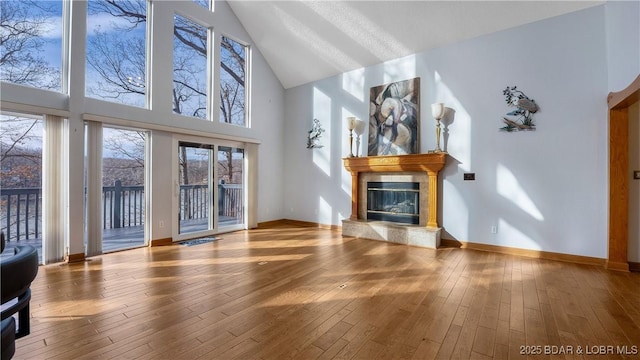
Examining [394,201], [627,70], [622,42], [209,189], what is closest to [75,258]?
[209,189]

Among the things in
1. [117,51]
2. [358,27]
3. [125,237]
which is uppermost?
[358,27]

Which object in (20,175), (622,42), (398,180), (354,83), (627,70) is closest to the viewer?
(627,70)

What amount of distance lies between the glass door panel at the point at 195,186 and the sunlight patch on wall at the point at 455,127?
177 inches

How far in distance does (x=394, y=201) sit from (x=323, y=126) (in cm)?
246

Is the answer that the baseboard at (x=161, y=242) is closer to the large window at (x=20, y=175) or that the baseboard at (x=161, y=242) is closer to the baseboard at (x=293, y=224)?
the large window at (x=20, y=175)

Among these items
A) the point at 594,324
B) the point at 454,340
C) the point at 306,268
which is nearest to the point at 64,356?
the point at 306,268

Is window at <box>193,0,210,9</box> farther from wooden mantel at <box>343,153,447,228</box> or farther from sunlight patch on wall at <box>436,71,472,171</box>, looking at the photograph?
sunlight patch on wall at <box>436,71,472,171</box>

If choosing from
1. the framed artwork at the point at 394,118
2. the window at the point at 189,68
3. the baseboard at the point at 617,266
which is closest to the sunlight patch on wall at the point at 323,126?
the framed artwork at the point at 394,118

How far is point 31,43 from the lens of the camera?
11.9 feet

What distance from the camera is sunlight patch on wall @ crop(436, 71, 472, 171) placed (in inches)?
182

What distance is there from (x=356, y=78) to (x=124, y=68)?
431 centimetres

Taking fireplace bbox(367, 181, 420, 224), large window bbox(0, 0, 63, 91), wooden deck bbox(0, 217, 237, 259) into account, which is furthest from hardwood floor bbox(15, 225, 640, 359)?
large window bbox(0, 0, 63, 91)

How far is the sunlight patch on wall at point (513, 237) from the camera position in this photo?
13.5 feet

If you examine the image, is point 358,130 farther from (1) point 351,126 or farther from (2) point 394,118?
(2) point 394,118
